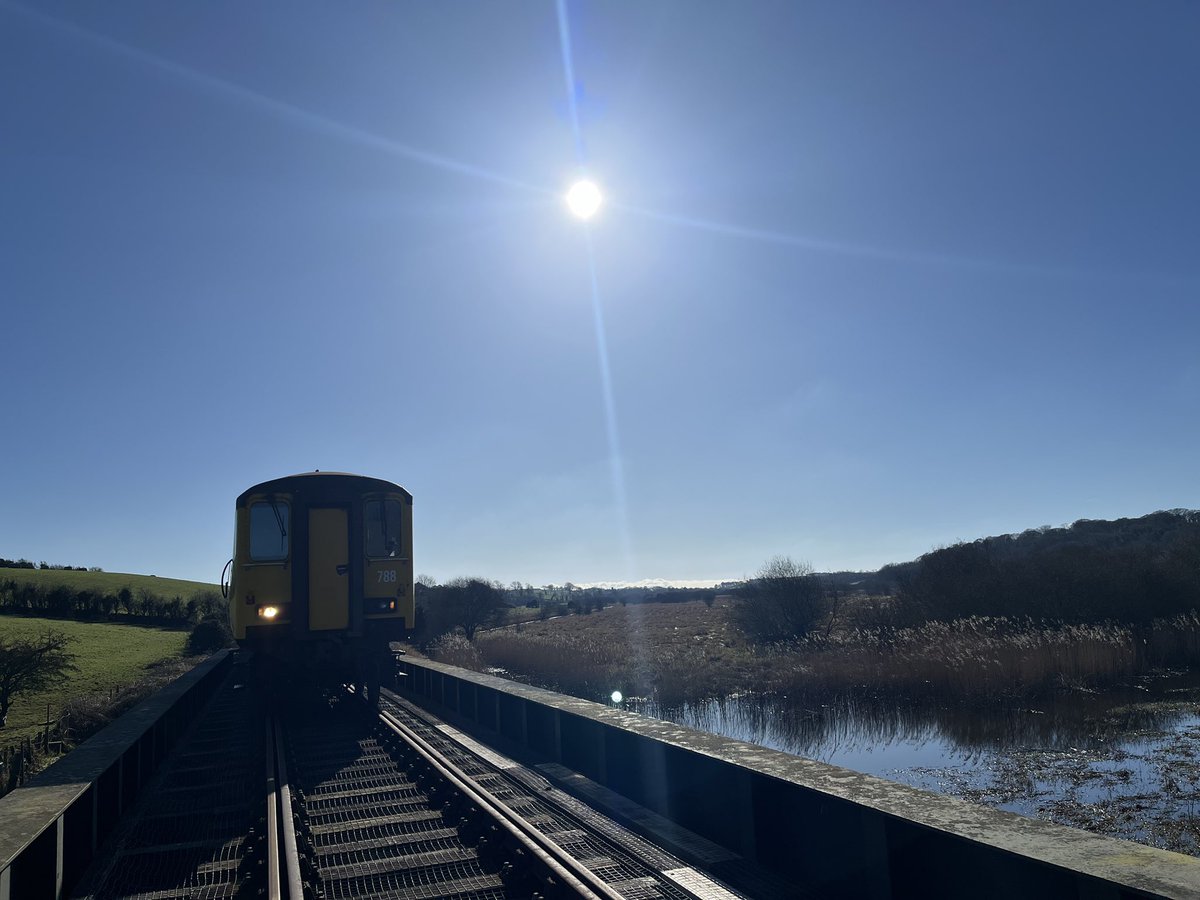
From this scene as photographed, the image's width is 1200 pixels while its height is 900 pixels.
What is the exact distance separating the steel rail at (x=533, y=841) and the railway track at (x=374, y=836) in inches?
0.5

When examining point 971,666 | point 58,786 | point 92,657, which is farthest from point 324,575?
point 92,657

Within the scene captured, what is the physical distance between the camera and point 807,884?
494 centimetres

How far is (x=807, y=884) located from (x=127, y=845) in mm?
5134

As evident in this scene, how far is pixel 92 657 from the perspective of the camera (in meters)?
29.0

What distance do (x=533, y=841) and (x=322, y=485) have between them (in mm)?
7652

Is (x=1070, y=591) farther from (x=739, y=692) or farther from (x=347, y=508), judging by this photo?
(x=347, y=508)

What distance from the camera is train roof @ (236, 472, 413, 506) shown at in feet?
38.0

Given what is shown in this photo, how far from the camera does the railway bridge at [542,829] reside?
157 inches

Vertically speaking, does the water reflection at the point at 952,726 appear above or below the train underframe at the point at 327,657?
below

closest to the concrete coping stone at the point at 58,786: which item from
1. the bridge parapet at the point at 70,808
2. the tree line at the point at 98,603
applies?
the bridge parapet at the point at 70,808

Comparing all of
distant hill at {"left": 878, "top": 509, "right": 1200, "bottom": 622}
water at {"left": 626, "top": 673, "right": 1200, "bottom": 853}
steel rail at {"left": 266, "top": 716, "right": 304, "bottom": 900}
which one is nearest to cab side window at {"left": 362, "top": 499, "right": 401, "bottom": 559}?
steel rail at {"left": 266, "top": 716, "right": 304, "bottom": 900}

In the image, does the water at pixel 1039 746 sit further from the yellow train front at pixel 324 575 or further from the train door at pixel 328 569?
the train door at pixel 328 569

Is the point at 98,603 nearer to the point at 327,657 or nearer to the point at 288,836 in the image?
the point at 327,657

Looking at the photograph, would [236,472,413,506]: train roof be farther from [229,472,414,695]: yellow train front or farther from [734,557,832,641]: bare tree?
[734,557,832,641]: bare tree
